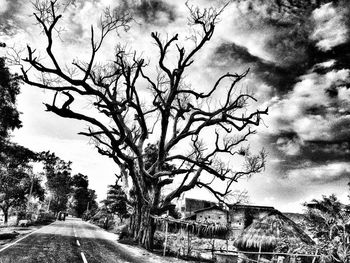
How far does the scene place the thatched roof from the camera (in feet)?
61.7

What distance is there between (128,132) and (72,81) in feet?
18.9

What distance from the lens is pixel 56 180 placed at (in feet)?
224

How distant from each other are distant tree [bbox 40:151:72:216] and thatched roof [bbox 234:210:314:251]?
54.9 m

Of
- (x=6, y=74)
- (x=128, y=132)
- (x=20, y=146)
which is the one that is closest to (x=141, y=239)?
(x=128, y=132)

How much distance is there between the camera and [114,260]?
36.2ft

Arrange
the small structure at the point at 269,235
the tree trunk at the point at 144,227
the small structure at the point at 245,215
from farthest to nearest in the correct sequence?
the small structure at the point at 245,215 → the small structure at the point at 269,235 → the tree trunk at the point at 144,227

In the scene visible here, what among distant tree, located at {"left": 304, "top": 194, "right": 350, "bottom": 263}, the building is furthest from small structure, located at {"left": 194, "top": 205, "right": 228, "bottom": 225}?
distant tree, located at {"left": 304, "top": 194, "right": 350, "bottom": 263}

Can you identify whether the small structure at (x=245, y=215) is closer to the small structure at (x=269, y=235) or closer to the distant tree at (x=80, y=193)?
the small structure at (x=269, y=235)

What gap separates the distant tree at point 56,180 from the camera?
6738 cm

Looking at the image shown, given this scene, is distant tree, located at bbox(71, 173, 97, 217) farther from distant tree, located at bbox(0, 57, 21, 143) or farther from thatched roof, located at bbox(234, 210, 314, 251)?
thatched roof, located at bbox(234, 210, 314, 251)

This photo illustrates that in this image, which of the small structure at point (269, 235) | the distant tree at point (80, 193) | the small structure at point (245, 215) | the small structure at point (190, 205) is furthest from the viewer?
the distant tree at point (80, 193)

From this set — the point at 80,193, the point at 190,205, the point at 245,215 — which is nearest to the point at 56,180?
the point at 80,193

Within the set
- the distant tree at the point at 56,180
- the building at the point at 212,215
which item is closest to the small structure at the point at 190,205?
the building at the point at 212,215

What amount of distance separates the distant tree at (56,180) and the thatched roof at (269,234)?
5493 cm
